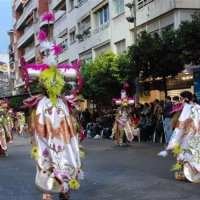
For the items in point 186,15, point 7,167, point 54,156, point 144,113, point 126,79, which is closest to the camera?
point 54,156

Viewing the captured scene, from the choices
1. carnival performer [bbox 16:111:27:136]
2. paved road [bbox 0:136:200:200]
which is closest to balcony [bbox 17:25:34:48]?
carnival performer [bbox 16:111:27:136]

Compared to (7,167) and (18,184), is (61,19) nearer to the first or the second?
(7,167)

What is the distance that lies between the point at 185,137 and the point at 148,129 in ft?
33.9

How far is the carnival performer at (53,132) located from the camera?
5977 millimetres

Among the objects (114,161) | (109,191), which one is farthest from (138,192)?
(114,161)

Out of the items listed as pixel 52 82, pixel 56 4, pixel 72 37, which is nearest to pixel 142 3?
pixel 72 37

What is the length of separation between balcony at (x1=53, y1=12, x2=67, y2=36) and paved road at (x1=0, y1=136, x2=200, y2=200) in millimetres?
29542

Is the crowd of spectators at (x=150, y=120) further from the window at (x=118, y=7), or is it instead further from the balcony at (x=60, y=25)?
the balcony at (x=60, y=25)

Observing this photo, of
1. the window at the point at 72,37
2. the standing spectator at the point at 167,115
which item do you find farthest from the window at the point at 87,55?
the standing spectator at the point at 167,115

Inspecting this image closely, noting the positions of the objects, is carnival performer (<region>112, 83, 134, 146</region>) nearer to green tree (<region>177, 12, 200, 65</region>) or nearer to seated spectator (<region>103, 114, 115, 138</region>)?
green tree (<region>177, 12, 200, 65</region>)

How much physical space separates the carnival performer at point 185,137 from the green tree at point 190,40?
22.1 feet

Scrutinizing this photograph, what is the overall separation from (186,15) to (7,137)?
36.4ft

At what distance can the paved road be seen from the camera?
6793 millimetres

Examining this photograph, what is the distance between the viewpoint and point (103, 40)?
99.1 feet
